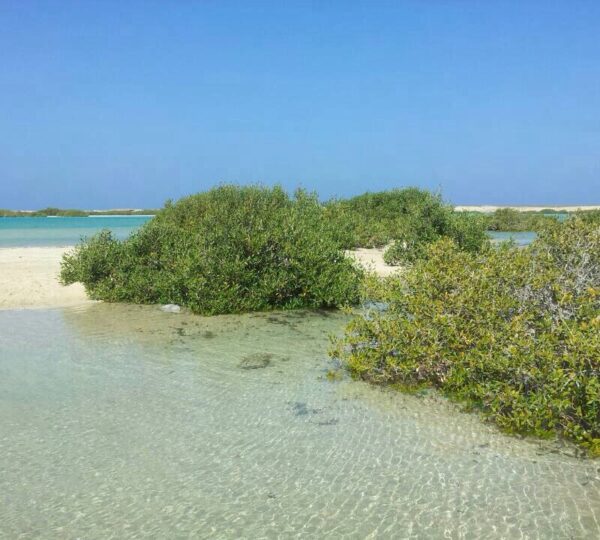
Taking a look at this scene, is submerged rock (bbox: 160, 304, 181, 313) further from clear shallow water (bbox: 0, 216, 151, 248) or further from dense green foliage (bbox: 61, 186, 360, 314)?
clear shallow water (bbox: 0, 216, 151, 248)

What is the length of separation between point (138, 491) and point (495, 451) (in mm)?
4127

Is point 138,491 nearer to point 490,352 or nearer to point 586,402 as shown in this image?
point 490,352

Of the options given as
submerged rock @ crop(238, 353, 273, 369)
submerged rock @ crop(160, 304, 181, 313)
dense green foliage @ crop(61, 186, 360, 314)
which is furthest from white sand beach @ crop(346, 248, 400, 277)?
submerged rock @ crop(238, 353, 273, 369)

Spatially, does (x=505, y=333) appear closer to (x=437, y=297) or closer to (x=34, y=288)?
(x=437, y=297)

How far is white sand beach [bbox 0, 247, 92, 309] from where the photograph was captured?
1675 centimetres

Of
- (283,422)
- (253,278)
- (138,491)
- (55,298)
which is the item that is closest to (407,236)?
(253,278)

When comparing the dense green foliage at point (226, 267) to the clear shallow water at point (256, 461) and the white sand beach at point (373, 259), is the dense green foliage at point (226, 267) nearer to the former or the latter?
the clear shallow water at point (256, 461)

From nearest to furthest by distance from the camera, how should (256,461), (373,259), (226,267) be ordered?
(256,461)
(226,267)
(373,259)

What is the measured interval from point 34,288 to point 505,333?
1628 centimetres

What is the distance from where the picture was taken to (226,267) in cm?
1445

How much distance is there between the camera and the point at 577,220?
9320 millimetres

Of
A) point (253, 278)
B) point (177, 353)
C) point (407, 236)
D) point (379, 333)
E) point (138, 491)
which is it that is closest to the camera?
point (138, 491)

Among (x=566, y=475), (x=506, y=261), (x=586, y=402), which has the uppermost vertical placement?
(x=506, y=261)

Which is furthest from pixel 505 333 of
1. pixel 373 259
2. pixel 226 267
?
pixel 373 259
